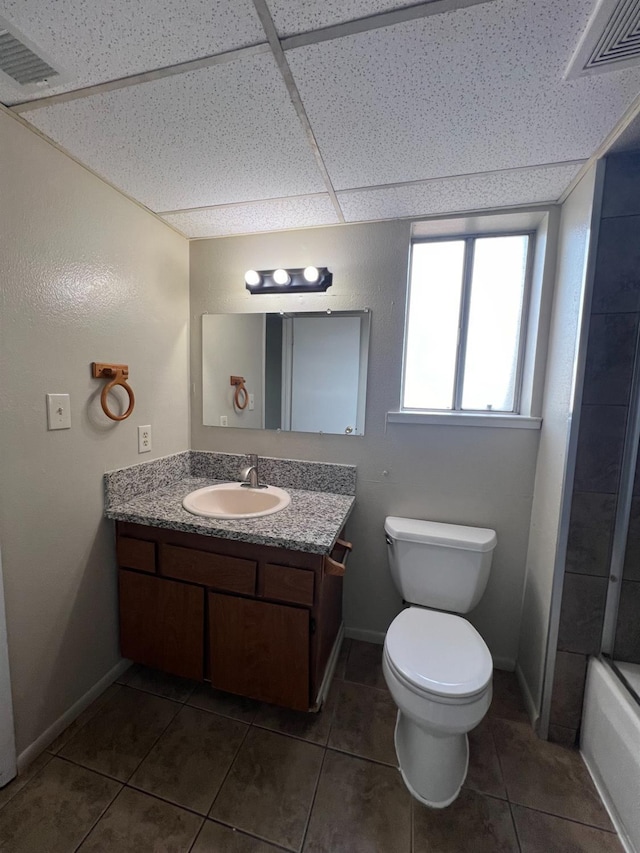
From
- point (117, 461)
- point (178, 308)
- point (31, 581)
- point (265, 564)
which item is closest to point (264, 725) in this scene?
point (265, 564)

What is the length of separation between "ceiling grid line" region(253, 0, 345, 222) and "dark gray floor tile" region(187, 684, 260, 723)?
218 centimetres

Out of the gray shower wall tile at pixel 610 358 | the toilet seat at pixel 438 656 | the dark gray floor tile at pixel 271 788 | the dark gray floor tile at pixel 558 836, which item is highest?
the gray shower wall tile at pixel 610 358

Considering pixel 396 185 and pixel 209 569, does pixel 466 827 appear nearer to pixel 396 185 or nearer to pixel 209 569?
pixel 209 569

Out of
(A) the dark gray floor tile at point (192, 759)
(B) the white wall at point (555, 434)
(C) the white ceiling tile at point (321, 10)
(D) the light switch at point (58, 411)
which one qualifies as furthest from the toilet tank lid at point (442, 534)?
(C) the white ceiling tile at point (321, 10)

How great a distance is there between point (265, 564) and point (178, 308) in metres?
1.38

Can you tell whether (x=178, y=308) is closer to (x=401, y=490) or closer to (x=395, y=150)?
(x=395, y=150)

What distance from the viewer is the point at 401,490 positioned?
1.71m

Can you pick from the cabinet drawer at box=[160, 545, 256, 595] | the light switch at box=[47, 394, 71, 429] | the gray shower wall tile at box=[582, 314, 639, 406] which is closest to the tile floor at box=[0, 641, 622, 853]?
the cabinet drawer at box=[160, 545, 256, 595]

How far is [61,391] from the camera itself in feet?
4.09

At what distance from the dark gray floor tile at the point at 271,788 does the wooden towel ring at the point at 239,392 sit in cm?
145

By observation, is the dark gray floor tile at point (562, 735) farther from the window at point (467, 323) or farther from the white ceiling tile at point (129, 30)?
the white ceiling tile at point (129, 30)

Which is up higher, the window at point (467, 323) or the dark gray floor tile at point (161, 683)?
the window at point (467, 323)

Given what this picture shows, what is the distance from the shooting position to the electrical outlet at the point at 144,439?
163 cm

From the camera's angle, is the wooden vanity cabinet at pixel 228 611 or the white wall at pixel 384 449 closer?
the wooden vanity cabinet at pixel 228 611
